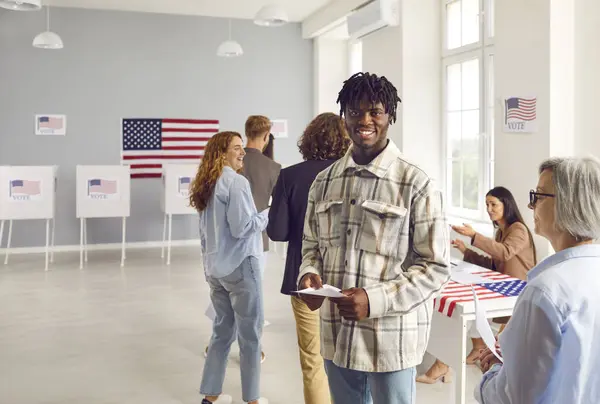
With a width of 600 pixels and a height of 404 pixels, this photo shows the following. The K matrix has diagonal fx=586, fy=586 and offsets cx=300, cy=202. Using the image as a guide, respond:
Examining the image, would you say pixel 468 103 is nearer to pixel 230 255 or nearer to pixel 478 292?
pixel 478 292

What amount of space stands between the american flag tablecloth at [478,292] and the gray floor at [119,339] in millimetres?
798

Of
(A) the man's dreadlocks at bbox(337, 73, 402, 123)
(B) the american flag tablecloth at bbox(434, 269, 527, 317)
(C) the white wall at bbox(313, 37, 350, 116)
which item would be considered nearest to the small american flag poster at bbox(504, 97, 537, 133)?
(B) the american flag tablecloth at bbox(434, 269, 527, 317)

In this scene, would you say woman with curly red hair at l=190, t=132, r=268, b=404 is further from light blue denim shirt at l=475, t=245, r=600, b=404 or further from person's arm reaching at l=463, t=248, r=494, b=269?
light blue denim shirt at l=475, t=245, r=600, b=404

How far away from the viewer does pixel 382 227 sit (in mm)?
1711

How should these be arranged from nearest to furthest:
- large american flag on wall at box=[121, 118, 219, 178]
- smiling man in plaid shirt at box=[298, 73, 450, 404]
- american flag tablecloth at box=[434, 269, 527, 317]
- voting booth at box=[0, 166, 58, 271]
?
1. smiling man in plaid shirt at box=[298, 73, 450, 404]
2. american flag tablecloth at box=[434, 269, 527, 317]
3. voting booth at box=[0, 166, 58, 271]
4. large american flag on wall at box=[121, 118, 219, 178]

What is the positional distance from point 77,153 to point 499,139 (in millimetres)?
6300

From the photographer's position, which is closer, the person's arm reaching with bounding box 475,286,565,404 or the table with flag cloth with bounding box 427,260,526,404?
the person's arm reaching with bounding box 475,286,565,404

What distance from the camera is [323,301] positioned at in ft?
5.99

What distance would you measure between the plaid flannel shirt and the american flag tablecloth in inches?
42.0

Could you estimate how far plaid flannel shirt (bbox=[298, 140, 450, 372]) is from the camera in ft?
5.51

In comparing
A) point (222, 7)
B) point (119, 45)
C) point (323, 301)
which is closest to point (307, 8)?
point (222, 7)

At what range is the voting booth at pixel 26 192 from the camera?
7480 millimetres

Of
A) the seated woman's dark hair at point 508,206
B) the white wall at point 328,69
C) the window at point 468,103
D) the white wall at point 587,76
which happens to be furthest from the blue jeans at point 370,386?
the white wall at point 328,69

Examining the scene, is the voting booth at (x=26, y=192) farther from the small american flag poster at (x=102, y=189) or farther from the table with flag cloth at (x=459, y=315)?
the table with flag cloth at (x=459, y=315)
